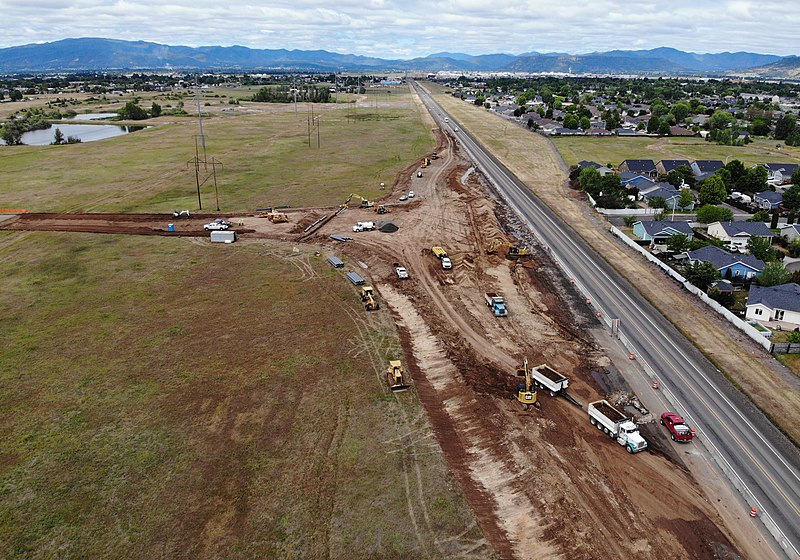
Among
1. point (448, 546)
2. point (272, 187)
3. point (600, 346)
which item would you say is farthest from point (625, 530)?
point (272, 187)

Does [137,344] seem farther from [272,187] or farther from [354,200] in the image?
[272,187]

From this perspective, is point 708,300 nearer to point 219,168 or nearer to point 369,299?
point 369,299

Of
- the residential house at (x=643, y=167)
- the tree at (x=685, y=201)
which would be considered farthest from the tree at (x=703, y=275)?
the residential house at (x=643, y=167)

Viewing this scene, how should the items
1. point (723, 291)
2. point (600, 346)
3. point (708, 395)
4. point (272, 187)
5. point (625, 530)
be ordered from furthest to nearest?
point (272, 187)
point (723, 291)
point (600, 346)
point (708, 395)
point (625, 530)

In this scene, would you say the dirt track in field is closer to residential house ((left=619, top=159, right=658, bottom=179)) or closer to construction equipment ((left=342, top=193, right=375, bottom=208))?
construction equipment ((left=342, top=193, right=375, bottom=208))

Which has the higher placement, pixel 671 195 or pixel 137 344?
pixel 671 195

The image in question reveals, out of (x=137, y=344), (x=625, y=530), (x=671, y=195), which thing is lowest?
(x=625, y=530)

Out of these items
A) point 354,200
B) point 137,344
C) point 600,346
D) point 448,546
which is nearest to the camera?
point 448,546

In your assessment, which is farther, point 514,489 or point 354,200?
point 354,200
